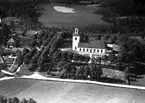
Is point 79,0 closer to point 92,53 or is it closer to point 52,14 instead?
point 52,14

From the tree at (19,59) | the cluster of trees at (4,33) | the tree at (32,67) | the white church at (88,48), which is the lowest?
the tree at (32,67)

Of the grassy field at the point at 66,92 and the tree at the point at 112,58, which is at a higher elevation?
the tree at the point at 112,58

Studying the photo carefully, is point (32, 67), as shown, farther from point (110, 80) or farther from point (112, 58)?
point (112, 58)

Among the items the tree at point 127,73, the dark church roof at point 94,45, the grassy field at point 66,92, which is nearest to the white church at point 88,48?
the dark church roof at point 94,45

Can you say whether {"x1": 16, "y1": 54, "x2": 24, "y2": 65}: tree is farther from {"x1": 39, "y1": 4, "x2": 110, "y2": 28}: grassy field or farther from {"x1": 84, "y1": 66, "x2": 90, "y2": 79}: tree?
{"x1": 84, "y1": 66, "x2": 90, "y2": 79}: tree

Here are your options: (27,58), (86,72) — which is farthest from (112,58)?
(27,58)

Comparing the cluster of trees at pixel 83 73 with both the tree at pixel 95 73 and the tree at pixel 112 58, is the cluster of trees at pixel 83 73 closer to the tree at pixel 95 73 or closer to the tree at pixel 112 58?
the tree at pixel 95 73
